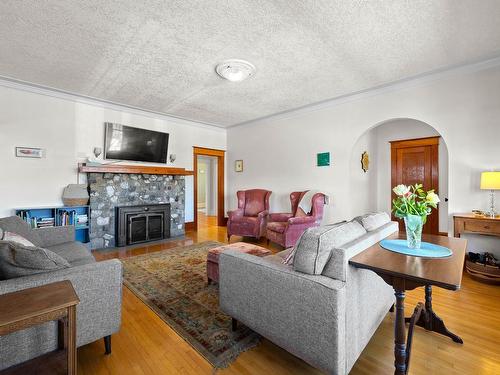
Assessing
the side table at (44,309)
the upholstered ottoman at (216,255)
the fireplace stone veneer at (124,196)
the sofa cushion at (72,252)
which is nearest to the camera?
the side table at (44,309)

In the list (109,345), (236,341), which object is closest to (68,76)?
(109,345)

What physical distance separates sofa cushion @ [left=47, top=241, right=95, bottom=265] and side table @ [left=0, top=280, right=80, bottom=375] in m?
1.03

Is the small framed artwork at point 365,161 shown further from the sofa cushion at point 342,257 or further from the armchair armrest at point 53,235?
the armchair armrest at point 53,235

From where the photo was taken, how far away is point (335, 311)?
123 cm

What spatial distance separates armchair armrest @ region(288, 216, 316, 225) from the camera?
390 cm

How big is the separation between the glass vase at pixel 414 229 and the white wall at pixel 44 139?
4814 millimetres

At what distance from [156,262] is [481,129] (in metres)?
4.67

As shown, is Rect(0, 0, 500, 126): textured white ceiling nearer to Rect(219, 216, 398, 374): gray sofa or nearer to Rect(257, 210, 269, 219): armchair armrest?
Rect(219, 216, 398, 374): gray sofa

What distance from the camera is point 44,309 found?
3.58 feet

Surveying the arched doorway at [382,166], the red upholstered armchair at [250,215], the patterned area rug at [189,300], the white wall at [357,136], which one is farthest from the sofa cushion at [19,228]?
the arched doorway at [382,166]

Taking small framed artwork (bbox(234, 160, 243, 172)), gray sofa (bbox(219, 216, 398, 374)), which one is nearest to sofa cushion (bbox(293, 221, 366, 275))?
gray sofa (bbox(219, 216, 398, 374))

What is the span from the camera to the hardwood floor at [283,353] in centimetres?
152

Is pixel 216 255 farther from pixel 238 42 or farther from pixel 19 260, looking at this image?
pixel 238 42

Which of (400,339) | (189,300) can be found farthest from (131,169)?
(400,339)
